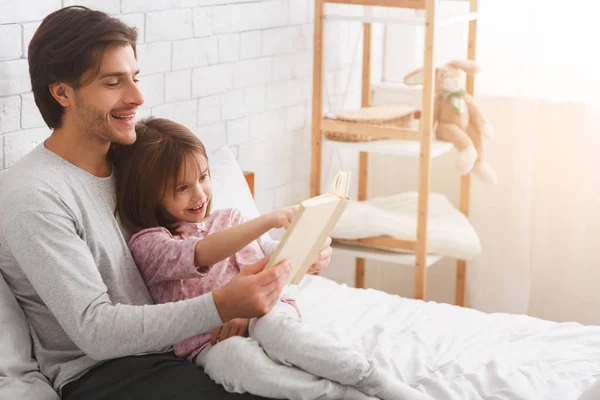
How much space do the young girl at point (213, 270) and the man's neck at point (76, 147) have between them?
69 mm

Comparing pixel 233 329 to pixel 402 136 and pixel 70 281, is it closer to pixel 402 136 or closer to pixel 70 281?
pixel 70 281

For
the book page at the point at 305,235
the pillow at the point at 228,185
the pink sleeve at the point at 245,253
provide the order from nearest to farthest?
the book page at the point at 305,235 → the pink sleeve at the point at 245,253 → the pillow at the point at 228,185

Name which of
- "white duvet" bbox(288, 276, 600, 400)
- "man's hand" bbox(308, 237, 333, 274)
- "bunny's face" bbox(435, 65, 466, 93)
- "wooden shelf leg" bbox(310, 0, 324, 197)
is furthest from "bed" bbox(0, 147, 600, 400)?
"bunny's face" bbox(435, 65, 466, 93)

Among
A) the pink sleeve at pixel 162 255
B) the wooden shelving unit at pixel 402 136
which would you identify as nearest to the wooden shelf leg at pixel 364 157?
the wooden shelving unit at pixel 402 136

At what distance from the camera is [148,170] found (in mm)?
1743

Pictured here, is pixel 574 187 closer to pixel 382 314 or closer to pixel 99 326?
pixel 382 314

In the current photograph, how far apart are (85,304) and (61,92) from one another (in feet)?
1.35

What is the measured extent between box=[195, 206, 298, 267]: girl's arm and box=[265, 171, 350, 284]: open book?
0.08m

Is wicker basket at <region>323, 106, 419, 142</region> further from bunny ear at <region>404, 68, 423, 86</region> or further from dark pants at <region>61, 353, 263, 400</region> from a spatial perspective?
dark pants at <region>61, 353, 263, 400</region>

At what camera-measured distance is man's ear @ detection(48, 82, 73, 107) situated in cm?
165

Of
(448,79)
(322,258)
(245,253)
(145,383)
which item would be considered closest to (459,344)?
(322,258)

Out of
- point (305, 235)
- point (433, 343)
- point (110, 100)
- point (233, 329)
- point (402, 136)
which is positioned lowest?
point (433, 343)

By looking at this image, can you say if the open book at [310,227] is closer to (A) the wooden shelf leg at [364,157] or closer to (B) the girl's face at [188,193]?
(B) the girl's face at [188,193]

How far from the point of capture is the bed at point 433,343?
5.33 feet
